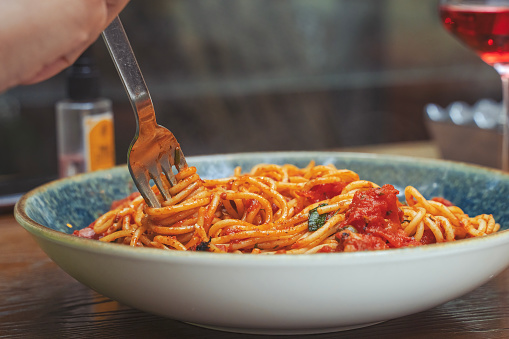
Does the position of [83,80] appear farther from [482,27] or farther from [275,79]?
[275,79]

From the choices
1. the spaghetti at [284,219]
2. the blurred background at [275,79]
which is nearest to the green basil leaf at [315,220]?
the spaghetti at [284,219]

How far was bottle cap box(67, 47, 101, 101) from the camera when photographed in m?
1.61

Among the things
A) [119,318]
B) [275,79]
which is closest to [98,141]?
[119,318]

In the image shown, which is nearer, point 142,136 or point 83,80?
point 142,136

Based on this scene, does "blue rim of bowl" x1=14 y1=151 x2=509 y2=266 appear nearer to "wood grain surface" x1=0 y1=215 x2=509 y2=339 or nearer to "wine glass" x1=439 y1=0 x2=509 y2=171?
"wood grain surface" x1=0 y1=215 x2=509 y2=339

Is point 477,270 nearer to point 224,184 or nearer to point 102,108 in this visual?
point 224,184

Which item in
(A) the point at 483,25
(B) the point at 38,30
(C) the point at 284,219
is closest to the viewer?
(B) the point at 38,30

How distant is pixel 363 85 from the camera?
15.5 ft

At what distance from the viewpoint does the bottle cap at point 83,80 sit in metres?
1.61

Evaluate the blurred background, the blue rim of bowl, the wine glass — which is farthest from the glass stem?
the blurred background

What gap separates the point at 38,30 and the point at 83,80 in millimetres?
1072

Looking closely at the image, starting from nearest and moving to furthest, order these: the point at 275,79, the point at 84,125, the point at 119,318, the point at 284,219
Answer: the point at 119,318 < the point at 284,219 < the point at 84,125 < the point at 275,79

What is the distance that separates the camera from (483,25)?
146 centimetres

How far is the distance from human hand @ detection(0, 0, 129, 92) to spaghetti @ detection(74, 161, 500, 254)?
1.18ft
